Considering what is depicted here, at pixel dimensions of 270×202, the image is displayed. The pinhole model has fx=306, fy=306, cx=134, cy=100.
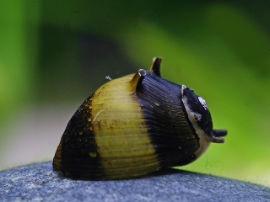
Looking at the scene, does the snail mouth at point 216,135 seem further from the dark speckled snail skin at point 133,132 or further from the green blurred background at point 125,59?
the green blurred background at point 125,59

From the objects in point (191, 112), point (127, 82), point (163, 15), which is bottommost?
point (191, 112)

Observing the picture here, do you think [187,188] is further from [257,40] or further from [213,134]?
[257,40]

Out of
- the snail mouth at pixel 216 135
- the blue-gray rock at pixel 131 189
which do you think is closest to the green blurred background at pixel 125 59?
the snail mouth at pixel 216 135

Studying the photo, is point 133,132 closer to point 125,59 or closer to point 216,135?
point 216,135

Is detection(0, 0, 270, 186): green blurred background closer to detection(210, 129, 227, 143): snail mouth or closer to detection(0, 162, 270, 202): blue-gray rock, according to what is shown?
detection(210, 129, 227, 143): snail mouth

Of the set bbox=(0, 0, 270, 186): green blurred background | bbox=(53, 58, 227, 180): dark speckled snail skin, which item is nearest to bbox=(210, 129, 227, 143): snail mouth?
bbox=(53, 58, 227, 180): dark speckled snail skin

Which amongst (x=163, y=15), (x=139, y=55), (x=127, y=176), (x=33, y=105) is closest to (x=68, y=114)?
(x=33, y=105)
